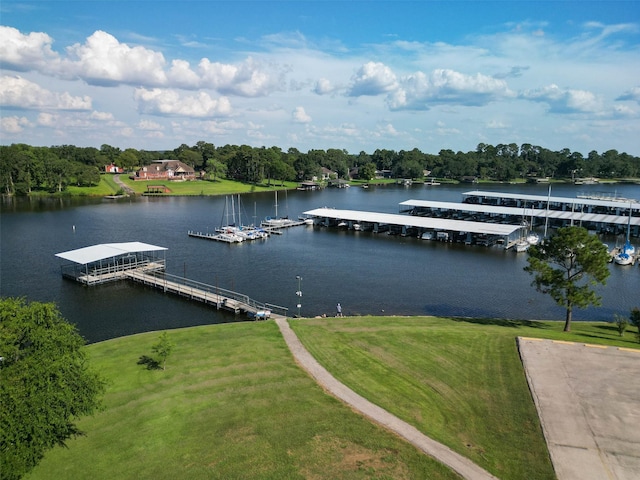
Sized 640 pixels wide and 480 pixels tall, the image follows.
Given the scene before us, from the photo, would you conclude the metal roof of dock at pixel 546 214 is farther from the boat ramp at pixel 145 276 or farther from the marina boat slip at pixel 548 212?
the boat ramp at pixel 145 276

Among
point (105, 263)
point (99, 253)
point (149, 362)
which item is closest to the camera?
point (149, 362)

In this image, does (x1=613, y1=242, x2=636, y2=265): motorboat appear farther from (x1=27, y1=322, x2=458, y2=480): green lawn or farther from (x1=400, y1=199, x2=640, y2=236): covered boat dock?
(x1=27, y1=322, x2=458, y2=480): green lawn

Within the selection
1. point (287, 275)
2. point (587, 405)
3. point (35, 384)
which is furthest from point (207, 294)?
point (587, 405)

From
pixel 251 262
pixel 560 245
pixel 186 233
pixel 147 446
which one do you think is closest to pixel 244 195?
pixel 186 233

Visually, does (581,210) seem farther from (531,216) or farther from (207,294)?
(207,294)

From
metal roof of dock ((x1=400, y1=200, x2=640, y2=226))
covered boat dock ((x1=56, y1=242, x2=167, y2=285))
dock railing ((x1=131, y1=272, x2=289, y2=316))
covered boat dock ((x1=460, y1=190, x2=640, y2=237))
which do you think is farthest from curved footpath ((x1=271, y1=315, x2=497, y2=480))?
metal roof of dock ((x1=400, y1=200, x2=640, y2=226))

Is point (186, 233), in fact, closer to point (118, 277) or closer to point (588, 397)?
point (118, 277)

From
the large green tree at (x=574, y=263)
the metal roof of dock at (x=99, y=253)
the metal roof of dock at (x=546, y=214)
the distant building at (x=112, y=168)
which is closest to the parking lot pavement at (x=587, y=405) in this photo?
the large green tree at (x=574, y=263)
